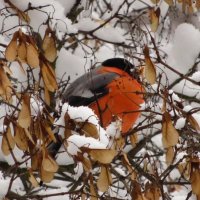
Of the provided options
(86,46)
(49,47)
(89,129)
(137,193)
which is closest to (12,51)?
(49,47)

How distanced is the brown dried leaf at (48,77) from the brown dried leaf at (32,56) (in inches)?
1.9

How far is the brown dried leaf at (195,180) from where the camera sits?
1631 millimetres

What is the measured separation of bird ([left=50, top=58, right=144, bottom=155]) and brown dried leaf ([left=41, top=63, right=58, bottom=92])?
2.97 ft

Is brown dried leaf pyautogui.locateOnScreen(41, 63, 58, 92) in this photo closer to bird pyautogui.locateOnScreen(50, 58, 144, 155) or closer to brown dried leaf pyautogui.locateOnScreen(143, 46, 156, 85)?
brown dried leaf pyautogui.locateOnScreen(143, 46, 156, 85)

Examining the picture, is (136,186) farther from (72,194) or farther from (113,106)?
(113,106)

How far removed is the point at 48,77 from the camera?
62.4 inches

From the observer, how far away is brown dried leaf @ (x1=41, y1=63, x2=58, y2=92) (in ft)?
5.18

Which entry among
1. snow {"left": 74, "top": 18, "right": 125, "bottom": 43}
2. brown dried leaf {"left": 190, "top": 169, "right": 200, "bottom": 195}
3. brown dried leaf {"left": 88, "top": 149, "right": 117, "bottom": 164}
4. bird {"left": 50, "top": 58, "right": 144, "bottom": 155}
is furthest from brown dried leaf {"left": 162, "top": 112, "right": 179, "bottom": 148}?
snow {"left": 74, "top": 18, "right": 125, "bottom": 43}

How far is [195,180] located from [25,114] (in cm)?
46

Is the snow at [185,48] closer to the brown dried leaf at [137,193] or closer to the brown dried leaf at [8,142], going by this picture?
the brown dried leaf at [137,193]

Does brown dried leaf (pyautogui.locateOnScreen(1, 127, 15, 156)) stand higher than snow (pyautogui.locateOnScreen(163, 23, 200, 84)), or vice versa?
snow (pyautogui.locateOnScreen(163, 23, 200, 84))

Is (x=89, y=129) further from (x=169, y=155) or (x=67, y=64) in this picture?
(x=67, y=64)

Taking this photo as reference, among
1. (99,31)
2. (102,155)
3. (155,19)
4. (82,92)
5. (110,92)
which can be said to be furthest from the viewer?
(110,92)

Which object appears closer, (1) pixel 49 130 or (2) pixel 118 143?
(1) pixel 49 130
